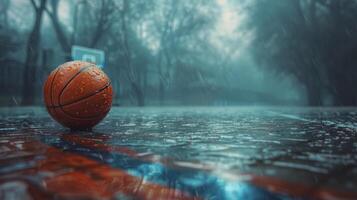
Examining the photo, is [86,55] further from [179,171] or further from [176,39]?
[179,171]

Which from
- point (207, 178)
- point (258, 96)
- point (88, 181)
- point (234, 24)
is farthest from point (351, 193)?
point (258, 96)

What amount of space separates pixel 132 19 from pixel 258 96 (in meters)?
24.9

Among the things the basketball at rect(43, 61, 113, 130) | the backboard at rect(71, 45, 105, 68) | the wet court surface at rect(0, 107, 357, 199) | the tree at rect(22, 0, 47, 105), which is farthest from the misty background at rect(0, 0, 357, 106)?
the wet court surface at rect(0, 107, 357, 199)

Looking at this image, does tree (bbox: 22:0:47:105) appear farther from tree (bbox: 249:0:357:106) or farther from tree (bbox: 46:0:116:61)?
tree (bbox: 249:0:357:106)

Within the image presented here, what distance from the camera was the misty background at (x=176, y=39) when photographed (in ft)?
62.5

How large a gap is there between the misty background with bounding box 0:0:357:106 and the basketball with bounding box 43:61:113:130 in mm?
13510

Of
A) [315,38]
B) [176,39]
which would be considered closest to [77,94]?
[315,38]

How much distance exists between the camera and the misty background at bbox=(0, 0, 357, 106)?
62.5 ft

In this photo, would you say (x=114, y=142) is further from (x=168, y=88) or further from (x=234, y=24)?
(x=168, y=88)

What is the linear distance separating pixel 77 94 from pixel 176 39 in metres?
25.3

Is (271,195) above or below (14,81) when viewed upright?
below

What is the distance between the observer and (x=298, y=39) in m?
22.0

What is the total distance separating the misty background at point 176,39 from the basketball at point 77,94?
13510 mm

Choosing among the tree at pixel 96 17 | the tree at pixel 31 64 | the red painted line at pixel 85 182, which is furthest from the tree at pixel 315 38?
the red painted line at pixel 85 182
